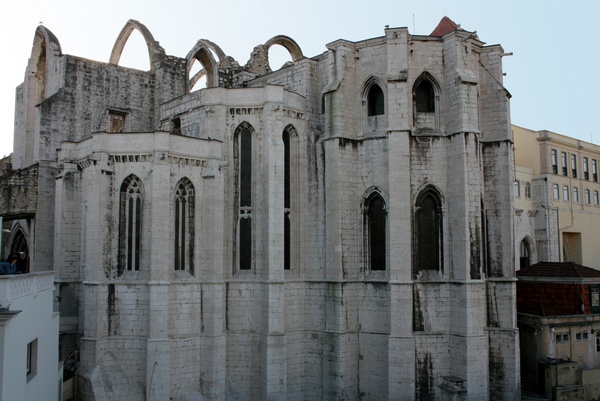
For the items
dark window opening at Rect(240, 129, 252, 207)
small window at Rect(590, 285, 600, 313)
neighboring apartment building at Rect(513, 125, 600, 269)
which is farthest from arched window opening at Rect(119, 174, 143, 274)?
neighboring apartment building at Rect(513, 125, 600, 269)

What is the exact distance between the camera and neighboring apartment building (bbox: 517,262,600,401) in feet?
73.3

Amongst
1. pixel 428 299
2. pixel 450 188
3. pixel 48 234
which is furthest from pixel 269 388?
pixel 48 234

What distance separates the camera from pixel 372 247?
70.0 feet

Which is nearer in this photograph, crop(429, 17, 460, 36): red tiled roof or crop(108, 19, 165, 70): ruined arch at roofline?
crop(429, 17, 460, 36): red tiled roof

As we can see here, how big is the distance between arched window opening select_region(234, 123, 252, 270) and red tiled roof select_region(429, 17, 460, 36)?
375 inches

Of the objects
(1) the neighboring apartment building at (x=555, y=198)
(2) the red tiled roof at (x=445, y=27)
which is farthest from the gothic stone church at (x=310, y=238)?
(1) the neighboring apartment building at (x=555, y=198)

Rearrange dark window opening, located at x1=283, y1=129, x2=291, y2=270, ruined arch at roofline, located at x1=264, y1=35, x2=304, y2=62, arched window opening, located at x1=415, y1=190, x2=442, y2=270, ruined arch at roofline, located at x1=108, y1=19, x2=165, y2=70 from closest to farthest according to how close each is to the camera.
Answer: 1. arched window opening, located at x1=415, y1=190, x2=442, y2=270
2. dark window opening, located at x1=283, y1=129, x2=291, y2=270
3. ruined arch at roofline, located at x1=108, y1=19, x2=165, y2=70
4. ruined arch at roofline, located at x1=264, y1=35, x2=304, y2=62

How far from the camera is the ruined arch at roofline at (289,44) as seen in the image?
95.4 ft

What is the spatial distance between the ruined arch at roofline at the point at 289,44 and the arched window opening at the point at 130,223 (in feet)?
41.0

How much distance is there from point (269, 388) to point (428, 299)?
251 inches

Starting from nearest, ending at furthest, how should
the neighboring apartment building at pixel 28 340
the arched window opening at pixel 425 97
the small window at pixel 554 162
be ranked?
the neighboring apartment building at pixel 28 340 < the arched window opening at pixel 425 97 < the small window at pixel 554 162

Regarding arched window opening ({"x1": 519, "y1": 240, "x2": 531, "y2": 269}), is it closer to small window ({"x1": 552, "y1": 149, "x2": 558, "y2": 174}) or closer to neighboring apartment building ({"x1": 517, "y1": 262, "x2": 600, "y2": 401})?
small window ({"x1": 552, "y1": 149, "x2": 558, "y2": 174})

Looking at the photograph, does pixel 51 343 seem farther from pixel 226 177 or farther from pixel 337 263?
pixel 337 263

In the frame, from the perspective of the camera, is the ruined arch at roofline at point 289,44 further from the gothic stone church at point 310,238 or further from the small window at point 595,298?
the small window at point 595,298
